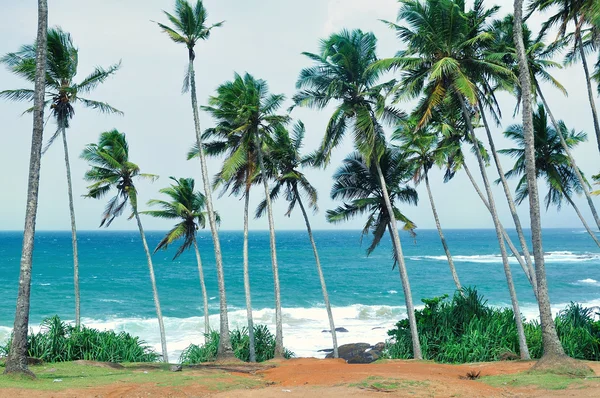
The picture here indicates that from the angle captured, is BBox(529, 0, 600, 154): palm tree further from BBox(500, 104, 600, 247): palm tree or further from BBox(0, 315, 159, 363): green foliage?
BBox(0, 315, 159, 363): green foliage

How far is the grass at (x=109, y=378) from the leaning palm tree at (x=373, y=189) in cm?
983

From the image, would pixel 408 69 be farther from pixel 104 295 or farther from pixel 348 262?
pixel 348 262

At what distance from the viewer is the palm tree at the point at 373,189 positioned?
2013cm

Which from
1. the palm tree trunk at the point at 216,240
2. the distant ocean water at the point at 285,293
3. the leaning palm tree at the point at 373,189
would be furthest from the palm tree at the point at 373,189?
the distant ocean water at the point at 285,293

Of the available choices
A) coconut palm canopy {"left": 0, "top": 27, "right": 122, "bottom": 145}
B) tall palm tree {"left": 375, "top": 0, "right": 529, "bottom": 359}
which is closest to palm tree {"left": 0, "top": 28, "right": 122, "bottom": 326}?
coconut palm canopy {"left": 0, "top": 27, "right": 122, "bottom": 145}

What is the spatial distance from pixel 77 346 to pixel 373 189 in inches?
494

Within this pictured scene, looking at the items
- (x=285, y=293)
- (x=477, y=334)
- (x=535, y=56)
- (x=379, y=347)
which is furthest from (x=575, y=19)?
(x=285, y=293)

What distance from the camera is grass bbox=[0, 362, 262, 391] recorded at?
33.2 ft

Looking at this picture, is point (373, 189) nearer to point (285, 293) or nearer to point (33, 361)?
point (33, 361)

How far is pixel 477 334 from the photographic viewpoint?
16594 millimetres

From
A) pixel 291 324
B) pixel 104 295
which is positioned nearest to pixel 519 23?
pixel 291 324

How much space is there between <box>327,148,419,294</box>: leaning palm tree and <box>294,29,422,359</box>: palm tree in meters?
1.29

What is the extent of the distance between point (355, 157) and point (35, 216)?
499 inches

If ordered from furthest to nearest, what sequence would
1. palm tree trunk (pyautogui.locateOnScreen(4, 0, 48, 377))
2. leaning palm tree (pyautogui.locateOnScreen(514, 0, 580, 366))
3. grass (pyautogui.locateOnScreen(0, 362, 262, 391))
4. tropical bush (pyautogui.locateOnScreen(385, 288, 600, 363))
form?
1. tropical bush (pyautogui.locateOnScreen(385, 288, 600, 363))
2. leaning palm tree (pyautogui.locateOnScreen(514, 0, 580, 366))
3. palm tree trunk (pyautogui.locateOnScreen(4, 0, 48, 377))
4. grass (pyautogui.locateOnScreen(0, 362, 262, 391))
